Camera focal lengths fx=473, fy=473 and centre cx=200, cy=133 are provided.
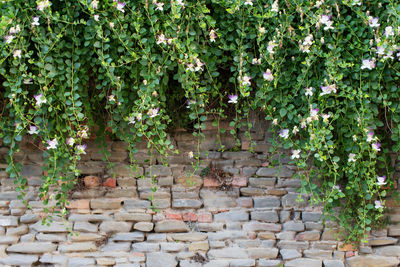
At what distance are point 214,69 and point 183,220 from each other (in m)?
1.03

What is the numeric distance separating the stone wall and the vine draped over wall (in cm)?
28

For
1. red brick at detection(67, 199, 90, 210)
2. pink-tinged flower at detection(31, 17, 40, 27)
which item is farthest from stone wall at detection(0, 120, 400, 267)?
pink-tinged flower at detection(31, 17, 40, 27)

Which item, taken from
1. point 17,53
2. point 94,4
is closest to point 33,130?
point 17,53

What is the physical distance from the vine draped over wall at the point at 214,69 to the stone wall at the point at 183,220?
0.92ft

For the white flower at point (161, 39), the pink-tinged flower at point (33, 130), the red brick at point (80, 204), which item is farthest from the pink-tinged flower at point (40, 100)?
the red brick at point (80, 204)

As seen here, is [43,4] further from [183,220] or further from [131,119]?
[183,220]

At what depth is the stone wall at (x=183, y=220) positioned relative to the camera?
10.0 ft

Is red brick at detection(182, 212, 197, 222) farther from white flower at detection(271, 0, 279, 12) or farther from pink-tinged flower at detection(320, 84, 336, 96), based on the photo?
white flower at detection(271, 0, 279, 12)

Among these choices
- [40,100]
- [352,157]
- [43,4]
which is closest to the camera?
[43,4]

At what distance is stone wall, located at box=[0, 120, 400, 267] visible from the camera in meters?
3.06

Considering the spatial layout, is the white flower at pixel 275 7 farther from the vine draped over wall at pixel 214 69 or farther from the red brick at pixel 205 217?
the red brick at pixel 205 217

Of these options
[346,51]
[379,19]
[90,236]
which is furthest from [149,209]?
[379,19]

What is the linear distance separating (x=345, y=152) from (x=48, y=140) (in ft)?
5.71

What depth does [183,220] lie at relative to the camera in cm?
313
